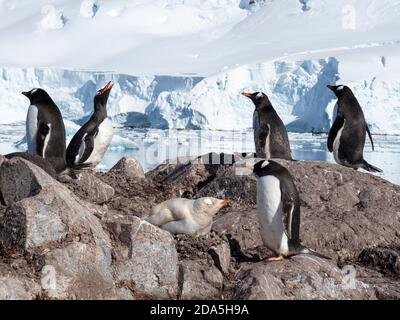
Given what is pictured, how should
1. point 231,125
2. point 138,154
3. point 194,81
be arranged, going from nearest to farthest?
1. point 138,154
2. point 231,125
3. point 194,81

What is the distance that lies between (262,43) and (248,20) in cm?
1481

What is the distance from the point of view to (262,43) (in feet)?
373

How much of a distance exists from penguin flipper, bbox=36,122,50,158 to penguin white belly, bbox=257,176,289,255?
113 inches

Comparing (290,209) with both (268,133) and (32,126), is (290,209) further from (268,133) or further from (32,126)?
(32,126)

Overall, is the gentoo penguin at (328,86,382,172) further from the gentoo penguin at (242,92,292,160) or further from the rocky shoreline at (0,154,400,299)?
the rocky shoreline at (0,154,400,299)

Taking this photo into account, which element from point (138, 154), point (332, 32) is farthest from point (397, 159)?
point (332, 32)

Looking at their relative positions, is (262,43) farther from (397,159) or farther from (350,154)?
(350,154)

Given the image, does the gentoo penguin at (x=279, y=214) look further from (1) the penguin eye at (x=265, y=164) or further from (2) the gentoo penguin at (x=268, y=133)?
(2) the gentoo penguin at (x=268, y=133)

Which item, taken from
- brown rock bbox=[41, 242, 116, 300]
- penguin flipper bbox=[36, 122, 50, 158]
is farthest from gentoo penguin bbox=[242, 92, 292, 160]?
brown rock bbox=[41, 242, 116, 300]

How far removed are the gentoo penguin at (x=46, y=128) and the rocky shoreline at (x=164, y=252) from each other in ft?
3.10

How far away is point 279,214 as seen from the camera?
17.1 ft

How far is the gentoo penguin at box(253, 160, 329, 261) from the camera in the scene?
5.17m

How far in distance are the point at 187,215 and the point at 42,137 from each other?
270 cm

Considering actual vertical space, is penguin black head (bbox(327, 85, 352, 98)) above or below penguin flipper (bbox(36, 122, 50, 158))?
above
